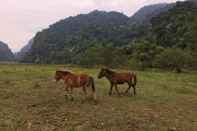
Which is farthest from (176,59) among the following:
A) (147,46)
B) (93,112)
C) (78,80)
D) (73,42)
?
(73,42)

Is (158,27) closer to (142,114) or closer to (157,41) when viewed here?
(157,41)

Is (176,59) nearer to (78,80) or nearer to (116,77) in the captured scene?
(116,77)

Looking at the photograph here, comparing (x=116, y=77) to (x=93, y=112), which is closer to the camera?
(x=93, y=112)

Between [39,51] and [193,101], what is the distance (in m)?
141

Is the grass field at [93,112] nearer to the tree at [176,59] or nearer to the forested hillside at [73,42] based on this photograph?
the tree at [176,59]

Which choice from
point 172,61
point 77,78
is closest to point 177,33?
point 172,61

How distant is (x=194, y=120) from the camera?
1459 centimetres

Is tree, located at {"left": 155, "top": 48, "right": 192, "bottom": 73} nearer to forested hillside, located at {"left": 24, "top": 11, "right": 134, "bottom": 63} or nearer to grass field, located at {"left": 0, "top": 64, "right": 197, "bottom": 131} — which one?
grass field, located at {"left": 0, "top": 64, "right": 197, "bottom": 131}

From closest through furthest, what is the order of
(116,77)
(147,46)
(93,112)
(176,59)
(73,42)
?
(93,112)
(116,77)
(176,59)
(147,46)
(73,42)

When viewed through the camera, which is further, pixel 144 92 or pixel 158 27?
pixel 158 27

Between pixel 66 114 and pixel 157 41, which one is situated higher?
pixel 157 41

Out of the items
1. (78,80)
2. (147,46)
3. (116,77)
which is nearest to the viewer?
(78,80)

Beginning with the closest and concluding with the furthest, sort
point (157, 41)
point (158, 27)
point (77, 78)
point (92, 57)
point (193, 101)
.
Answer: point (77, 78), point (193, 101), point (92, 57), point (157, 41), point (158, 27)

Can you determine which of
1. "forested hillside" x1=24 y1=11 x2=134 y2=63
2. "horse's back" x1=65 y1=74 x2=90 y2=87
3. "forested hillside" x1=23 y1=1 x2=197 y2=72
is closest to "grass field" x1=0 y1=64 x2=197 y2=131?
"horse's back" x1=65 y1=74 x2=90 y2=87
